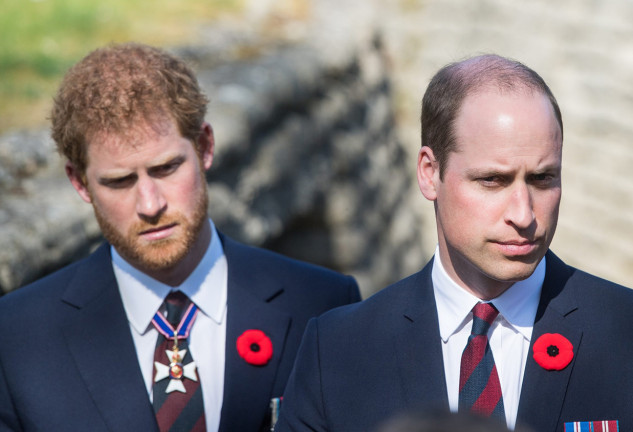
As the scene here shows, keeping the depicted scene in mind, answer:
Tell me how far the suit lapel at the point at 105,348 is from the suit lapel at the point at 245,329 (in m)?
0.26

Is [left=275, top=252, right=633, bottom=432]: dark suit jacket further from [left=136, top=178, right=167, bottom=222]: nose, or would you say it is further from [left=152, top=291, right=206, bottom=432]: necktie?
[left=136, top=178, right=167, bottom=222]: nose

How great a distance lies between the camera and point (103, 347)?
2863 millimetres

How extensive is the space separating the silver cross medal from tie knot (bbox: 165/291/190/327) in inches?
4.1

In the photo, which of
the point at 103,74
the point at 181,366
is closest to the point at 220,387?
the point at 181,366

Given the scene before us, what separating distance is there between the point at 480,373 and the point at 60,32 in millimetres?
5267

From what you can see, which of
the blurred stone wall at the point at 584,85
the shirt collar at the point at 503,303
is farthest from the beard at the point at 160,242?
the blurred stone wall at the point at 584,85

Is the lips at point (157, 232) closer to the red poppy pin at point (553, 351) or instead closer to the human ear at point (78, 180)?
the human ear at point (78, 180)

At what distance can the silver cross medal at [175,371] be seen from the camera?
2785 millimetres

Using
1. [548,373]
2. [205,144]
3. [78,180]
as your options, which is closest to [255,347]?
[205,144]

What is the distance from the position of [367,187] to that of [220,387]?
5245 millimetres

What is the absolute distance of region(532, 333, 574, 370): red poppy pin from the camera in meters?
2.27

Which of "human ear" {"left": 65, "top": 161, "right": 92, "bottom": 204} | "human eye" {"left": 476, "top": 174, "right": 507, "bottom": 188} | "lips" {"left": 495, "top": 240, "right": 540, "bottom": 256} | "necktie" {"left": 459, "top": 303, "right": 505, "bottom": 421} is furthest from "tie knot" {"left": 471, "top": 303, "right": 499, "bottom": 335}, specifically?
"human ear" {"left": 65, "top": 161, "right": 92, "bottom": 204}

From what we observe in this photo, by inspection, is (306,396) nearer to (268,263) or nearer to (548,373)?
(548,373)

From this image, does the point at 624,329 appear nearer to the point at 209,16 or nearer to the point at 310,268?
the point at 310,268
